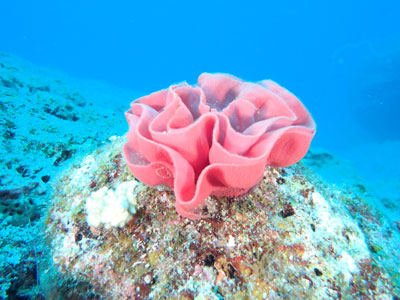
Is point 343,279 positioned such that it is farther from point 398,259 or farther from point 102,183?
point 102,183

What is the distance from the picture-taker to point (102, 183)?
9.07 ft

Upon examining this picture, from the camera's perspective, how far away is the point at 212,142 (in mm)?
1894

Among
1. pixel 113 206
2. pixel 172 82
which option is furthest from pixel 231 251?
pixel 172 82

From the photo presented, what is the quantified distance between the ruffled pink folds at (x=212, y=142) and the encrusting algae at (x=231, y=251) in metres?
0.27

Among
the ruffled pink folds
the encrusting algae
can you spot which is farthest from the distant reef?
the ruffled pink folds

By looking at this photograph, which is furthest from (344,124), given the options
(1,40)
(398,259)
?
(1,40)

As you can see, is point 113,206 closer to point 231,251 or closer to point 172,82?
point 231,251

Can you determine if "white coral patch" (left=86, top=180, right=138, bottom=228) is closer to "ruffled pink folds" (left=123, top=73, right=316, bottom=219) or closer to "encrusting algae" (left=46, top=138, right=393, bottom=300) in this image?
"encrusting algae" (left=46, top=138, right=393, bottom=300)

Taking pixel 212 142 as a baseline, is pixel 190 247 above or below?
below

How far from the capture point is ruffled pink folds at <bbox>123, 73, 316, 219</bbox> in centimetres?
173

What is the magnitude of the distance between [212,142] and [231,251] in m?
1.04

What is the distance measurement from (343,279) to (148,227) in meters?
1.92

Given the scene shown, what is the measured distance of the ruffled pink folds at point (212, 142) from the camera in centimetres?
173

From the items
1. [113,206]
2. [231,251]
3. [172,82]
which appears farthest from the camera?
[172,82]
